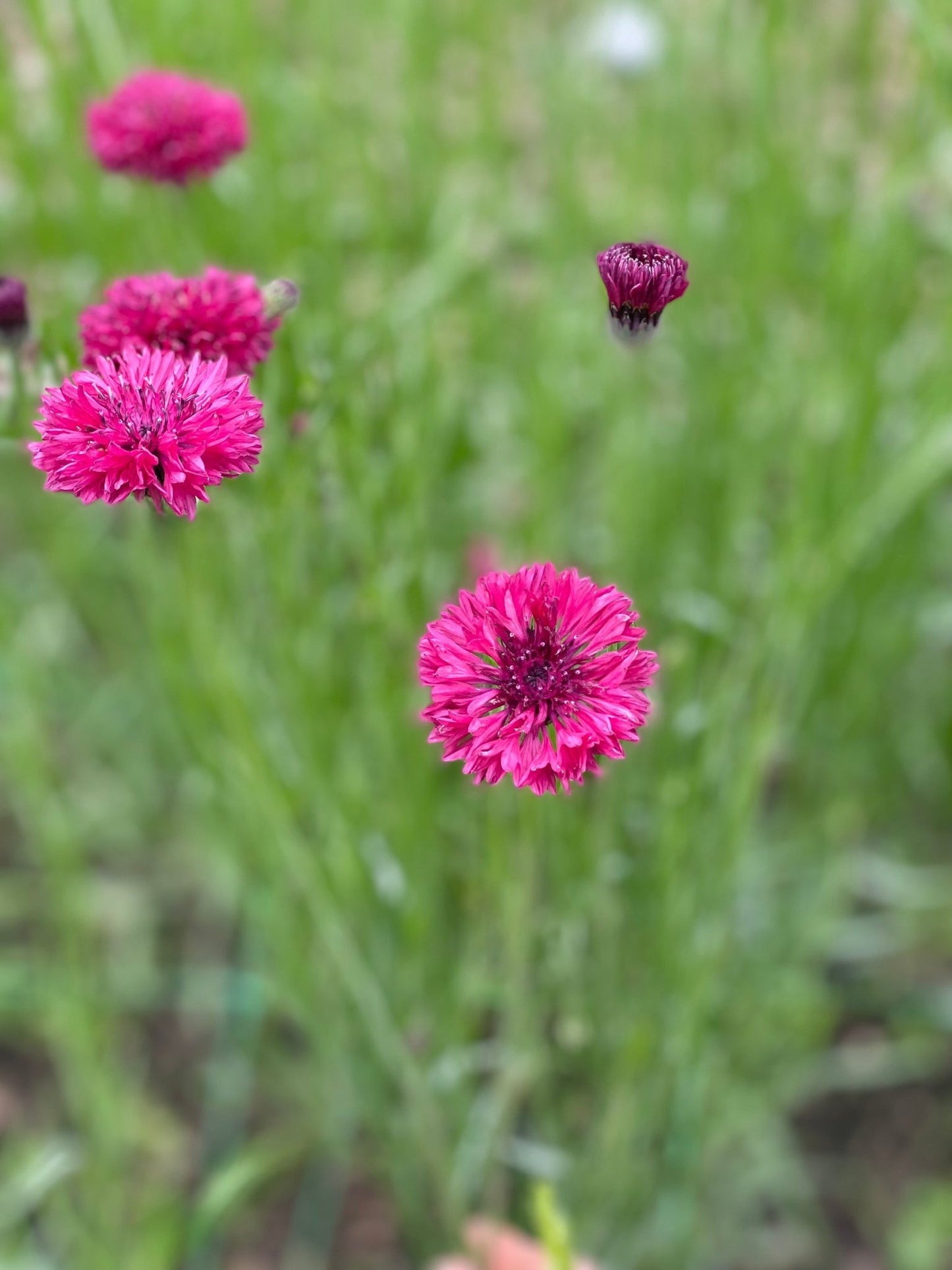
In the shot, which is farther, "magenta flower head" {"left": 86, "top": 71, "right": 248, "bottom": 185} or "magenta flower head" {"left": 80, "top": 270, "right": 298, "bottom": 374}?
"magenta flower head" {"left": 86, "top": 71, "right": 248, "bottom": 185}

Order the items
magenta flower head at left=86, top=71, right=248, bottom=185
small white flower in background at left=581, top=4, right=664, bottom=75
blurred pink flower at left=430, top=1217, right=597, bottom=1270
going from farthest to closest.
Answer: small white flower in background at left=581, top=4, right=664, bottom=75
blurred pink flower at left=430, top=1217, right=597, bottom=1270
magenta flower head at left=86, top=71, right=248, bottom=185

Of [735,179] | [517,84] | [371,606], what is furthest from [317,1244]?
[517,84]

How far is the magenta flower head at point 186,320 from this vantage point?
400 millimetres

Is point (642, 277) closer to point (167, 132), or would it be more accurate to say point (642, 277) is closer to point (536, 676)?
point (536, 676)

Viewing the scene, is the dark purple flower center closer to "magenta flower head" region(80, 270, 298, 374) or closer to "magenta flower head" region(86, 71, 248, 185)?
"magenta flower head" region(80, 270, 298, 374)

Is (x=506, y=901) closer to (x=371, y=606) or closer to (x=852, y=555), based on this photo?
(x=371, y=606)

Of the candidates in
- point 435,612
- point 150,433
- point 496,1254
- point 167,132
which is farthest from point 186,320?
point 496,1254

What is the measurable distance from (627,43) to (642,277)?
92cm

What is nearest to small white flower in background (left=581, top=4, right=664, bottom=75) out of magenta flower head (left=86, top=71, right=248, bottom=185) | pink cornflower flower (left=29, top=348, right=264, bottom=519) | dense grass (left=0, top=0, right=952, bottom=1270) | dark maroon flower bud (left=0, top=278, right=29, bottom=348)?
dense grass (left=0, top=0, right=952, bottom=1270)

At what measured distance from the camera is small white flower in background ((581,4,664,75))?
1.15m

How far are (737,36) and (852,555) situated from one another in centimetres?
57

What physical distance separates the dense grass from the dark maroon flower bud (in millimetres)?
13

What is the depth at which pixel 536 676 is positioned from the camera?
13.0 inches

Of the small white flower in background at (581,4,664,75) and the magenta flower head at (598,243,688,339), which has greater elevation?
the small white flower in background at (581,4,664,75)
